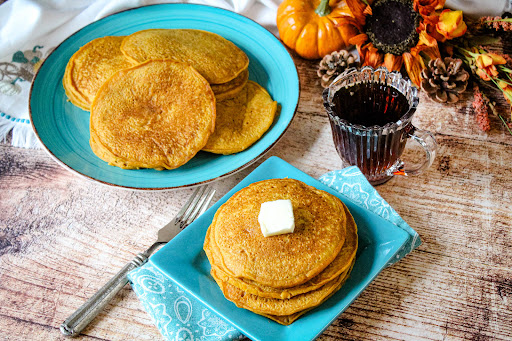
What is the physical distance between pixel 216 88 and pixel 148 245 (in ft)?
2.03

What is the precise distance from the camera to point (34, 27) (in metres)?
2.11

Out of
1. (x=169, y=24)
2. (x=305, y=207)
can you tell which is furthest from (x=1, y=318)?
(x=169, y=24)

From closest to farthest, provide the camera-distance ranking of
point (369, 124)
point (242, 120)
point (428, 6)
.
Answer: point (369, 124), point (242, 120), point (428, 6)

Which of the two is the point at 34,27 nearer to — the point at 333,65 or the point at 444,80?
the point at 333,65

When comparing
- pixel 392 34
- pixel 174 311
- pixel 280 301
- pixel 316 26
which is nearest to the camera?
pixel 280 301

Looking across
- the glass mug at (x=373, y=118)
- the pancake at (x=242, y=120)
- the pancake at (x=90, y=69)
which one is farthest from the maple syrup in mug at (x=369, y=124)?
the pancake at (x=90, y=69)

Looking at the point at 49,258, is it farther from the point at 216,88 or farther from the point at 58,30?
the point at 58,30

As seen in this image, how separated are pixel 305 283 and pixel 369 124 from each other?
652mm

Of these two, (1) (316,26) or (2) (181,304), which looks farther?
(1) (316,26)

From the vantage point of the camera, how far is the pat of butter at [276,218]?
1132mm

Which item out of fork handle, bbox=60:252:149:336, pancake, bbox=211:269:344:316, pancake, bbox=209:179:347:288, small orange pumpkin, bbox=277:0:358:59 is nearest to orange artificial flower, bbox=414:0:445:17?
small orange pumpkin, bbox=277:0:358:59

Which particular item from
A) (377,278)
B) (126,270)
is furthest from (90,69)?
(377,278)

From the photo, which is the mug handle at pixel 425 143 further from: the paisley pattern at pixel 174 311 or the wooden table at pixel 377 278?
the paisley pattern at pixel 174 311

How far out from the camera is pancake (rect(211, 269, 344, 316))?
110 centimetres
